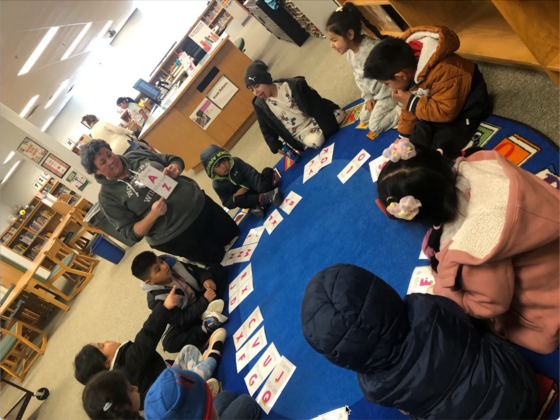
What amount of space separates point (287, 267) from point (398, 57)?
1.45m

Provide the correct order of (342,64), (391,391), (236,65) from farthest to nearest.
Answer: (236,65), (342,64), (391,391)

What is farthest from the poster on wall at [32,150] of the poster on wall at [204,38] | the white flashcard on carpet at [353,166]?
the white flashcard on carpet at [353,166]

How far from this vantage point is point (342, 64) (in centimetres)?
369

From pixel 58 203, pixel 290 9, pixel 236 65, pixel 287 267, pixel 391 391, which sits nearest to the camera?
pixel 391 391

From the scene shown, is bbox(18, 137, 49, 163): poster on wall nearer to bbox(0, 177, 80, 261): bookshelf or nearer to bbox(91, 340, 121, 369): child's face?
bbox(0, 177, 80, 261): bookshelf

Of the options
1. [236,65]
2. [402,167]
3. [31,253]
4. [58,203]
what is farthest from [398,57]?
[31,253]

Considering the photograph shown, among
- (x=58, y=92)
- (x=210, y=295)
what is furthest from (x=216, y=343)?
(x=58, y=92)

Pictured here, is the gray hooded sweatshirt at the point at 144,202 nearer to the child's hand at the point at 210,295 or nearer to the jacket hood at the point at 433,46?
the child's hand at the point at 210,295

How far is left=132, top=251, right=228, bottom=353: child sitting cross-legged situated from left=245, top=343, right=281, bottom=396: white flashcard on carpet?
526 mm

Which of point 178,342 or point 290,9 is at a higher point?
point 290,9

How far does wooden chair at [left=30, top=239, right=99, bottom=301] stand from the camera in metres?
4.63

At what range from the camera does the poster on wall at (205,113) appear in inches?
169

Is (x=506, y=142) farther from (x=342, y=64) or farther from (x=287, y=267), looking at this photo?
(x=342, y=64)

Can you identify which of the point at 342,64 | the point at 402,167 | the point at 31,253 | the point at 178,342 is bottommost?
the point at 31,253
